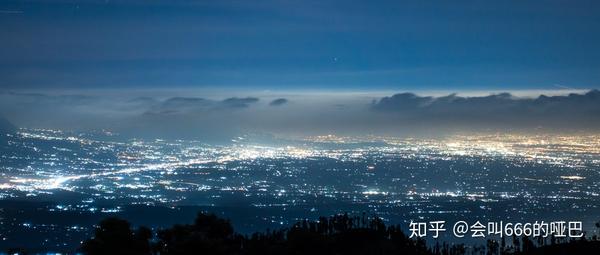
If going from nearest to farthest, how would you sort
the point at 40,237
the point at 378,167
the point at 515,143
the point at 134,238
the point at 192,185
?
the point at 134,238, the point at 40,237, the point at 192,185, the point at 378,167, the point at 515,143

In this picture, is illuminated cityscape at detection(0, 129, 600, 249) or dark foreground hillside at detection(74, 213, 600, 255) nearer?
dark foreground hillside at detection(74, 213, 600, 255)

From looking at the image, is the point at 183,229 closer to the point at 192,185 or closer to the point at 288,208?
the point at 288,208

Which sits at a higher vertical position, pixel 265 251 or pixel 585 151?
pixel 585 151

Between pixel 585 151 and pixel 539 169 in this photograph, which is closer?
pixel 539 169

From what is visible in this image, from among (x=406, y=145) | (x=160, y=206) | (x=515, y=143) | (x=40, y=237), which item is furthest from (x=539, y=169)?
(x=40, y=237)

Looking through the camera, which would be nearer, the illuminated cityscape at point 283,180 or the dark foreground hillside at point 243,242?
the dark foreground hillside at point 243,242

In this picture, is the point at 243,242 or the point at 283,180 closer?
the point at 243,242

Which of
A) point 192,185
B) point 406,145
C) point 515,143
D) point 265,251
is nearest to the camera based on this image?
point 265,251
